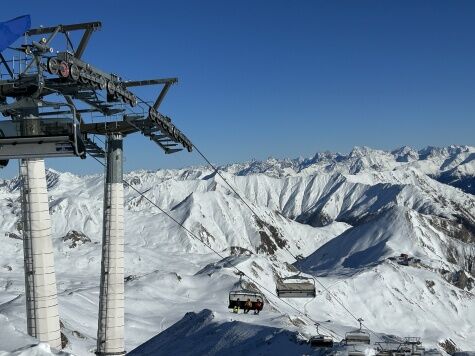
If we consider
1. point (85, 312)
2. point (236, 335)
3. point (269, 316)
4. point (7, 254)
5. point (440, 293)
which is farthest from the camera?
point (7, 254)

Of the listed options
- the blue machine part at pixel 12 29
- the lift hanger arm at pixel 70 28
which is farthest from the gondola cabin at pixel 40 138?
the lift hanger arm at pixel 70 28

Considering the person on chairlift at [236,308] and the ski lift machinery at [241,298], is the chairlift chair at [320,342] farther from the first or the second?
the person on chairlift at [236,308]

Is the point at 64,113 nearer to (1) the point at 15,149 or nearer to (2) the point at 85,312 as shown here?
(1) the point at 15,149

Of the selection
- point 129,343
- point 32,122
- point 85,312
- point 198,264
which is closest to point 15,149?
point 32,122

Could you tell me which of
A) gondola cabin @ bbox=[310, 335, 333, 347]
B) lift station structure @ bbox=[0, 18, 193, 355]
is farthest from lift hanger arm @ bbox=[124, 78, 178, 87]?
gondola cabin @ bbox=[310, 335, 333, 347]

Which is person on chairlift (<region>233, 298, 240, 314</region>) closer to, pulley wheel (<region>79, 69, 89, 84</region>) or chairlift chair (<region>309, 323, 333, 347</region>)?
chairlift chair (<region>309, 323, 333, 347</region>)

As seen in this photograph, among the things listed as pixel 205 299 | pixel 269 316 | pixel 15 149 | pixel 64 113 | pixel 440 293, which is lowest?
pixel 440 293
